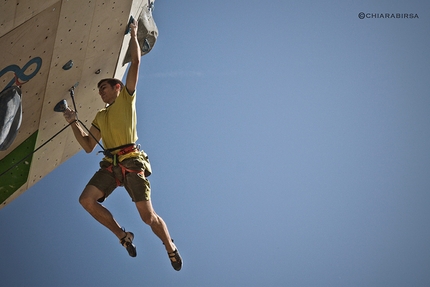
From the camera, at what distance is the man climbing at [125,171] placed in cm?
377

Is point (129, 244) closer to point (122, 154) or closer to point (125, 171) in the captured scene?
point (125, 171)

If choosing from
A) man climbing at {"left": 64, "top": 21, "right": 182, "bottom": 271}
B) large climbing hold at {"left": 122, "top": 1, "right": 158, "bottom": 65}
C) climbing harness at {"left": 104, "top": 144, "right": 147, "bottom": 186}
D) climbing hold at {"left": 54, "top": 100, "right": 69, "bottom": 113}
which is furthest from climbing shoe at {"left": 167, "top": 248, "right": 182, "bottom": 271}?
large climbing hold at {"left": 122, "top": 1, "right": 158, "bottom": 65}

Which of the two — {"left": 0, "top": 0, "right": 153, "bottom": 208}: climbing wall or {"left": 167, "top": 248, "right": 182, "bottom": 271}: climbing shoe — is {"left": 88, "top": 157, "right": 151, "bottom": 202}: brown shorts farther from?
{"left": 0, "top": 0, "right": 153, "bottom": 208}: climbing wall

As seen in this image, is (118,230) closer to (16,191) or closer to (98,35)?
(98,35)

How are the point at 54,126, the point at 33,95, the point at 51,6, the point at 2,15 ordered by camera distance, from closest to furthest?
the point at 2,15, the point at 51,6, the point at 33,95, the point at 54,126

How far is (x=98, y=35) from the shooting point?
418 centimetres

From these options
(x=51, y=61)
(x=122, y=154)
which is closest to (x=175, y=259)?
(x=122, y=154)

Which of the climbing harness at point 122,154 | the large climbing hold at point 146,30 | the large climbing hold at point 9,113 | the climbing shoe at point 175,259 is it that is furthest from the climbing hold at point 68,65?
the climbing shoe at point 175,259

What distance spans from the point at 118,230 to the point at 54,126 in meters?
1.63

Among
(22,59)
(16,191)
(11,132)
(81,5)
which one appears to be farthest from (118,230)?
(16,191)

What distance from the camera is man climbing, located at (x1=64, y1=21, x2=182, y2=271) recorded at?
377 centimetres

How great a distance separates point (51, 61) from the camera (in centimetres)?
388

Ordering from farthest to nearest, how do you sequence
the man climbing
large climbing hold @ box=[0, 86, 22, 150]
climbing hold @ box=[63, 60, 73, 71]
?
climbing hold @ box=[63, 60, 73, 71] → the man climbing → large climbing hold @ box=[0, 86, 22, 150]

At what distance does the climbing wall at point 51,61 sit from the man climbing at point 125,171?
390 mm
